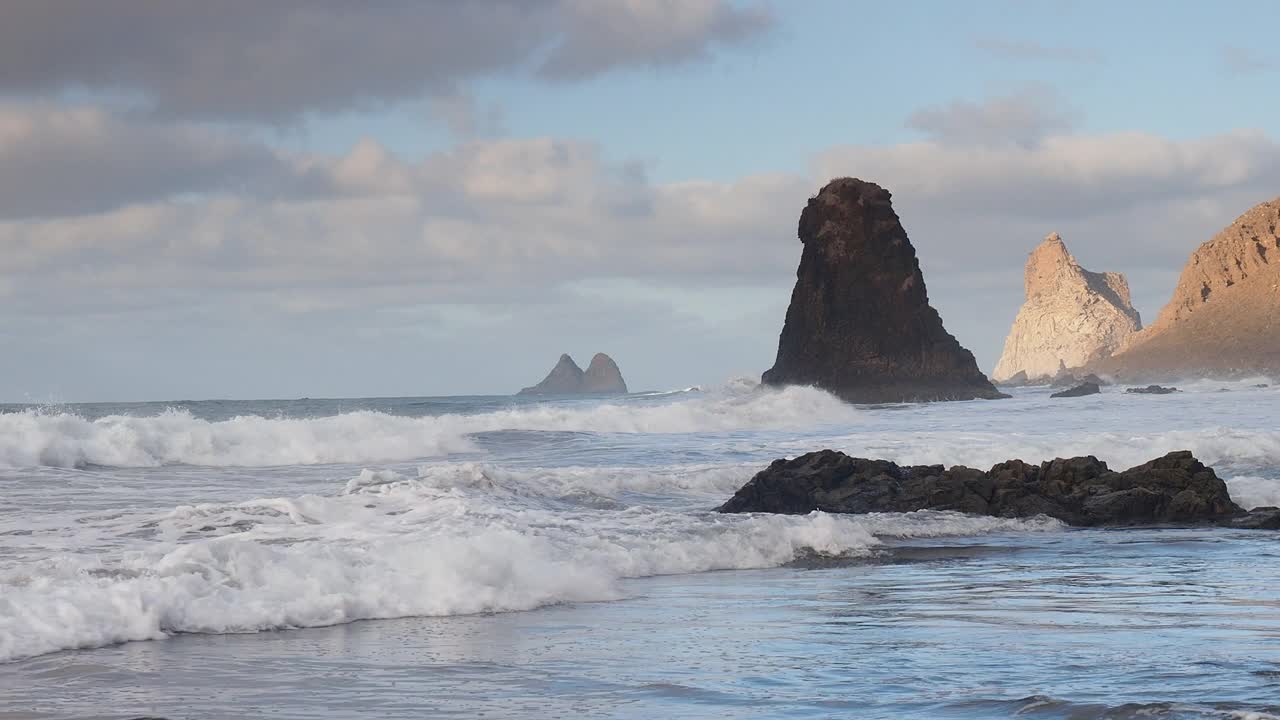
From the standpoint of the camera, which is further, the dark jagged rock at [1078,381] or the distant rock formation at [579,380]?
the distant rock formation at [579,380]

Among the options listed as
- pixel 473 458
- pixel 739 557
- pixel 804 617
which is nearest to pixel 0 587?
pixel 804 617

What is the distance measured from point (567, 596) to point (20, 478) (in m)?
16.2

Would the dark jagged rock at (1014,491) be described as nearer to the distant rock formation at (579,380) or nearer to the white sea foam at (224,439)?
the white sea foam at (224,439)

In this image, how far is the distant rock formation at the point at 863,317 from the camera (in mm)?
76875

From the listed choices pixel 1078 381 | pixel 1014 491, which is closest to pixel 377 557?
pixel 1014 491

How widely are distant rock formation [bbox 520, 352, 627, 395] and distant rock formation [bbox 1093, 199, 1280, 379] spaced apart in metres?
76.9

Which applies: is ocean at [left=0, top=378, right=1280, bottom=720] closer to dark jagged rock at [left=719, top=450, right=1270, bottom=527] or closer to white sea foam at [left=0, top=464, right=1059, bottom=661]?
white sea foam at [left=0, top=464, right=1059, bottom=661]

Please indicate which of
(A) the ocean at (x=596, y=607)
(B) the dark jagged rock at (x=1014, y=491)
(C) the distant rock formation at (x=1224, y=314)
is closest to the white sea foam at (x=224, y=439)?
(A) the ocean at (x=596, y=607)

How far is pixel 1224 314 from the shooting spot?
5221 inches

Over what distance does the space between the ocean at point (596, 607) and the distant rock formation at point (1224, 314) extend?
4511 inches

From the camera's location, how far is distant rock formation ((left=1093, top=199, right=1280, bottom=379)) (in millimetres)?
125438

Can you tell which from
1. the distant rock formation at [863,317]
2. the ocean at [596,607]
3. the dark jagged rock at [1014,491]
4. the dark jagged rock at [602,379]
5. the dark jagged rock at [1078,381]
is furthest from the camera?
the dark jagged rock at [602,379]

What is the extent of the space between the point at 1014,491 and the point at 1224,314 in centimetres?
12600

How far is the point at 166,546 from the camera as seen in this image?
476 inches
